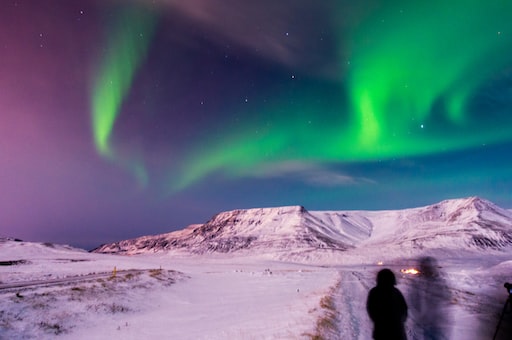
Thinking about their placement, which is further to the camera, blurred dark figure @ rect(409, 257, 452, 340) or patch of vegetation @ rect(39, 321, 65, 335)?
patch of vegetation @ rect(39, 321, 65, 335)

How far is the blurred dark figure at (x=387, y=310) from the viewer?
8742 mm

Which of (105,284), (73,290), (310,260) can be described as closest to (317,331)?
(73,290)

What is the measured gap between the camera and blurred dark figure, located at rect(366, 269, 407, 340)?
8742 mm

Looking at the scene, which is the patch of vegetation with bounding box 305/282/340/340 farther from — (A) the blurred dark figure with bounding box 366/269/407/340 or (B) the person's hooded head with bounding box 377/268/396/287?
(B) the person's hooded head with bounding box 377/268/396/287

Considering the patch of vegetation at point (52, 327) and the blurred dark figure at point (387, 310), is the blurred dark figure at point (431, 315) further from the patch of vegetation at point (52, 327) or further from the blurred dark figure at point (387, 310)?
the patch of vegetation at point (52, 327)

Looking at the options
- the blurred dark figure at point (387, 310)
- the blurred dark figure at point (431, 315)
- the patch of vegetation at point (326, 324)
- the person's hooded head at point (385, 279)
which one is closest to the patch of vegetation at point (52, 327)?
the patch of vegetation at point (326, 324)

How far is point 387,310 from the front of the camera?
8.83m

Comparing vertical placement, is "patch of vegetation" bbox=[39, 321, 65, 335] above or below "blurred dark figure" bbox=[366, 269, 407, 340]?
below

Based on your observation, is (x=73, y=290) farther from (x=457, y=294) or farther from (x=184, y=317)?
(x=457, y=294)

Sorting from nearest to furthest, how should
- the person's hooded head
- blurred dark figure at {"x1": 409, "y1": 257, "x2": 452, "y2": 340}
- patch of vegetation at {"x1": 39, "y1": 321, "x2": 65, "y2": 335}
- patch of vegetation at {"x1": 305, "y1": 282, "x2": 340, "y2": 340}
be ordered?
the person's hooded head < blurred dark figure at {"x1": 409, "y1": 257, "x2": 452, "y2": 340} < patch of vegetation at {"x1": 305, "y1": 282, "x2": 340, "y2": 340} < patch of vegetation at {"x1": 39, "y1": 321, "x2": 65, "y2": 335}

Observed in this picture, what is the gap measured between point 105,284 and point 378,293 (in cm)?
2960

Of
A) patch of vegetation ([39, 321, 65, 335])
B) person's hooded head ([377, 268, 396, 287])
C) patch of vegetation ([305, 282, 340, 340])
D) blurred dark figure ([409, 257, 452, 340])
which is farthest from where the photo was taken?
patch of vegetation ([39, 321, 65, 335])

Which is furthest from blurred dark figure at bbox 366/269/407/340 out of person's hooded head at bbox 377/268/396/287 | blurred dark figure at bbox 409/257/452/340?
blurred dark figure at bbox 409/257/452/340

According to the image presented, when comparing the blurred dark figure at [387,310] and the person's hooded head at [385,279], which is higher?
the person's hooded head at [385,279]
